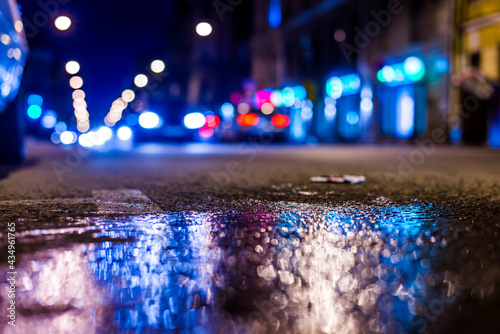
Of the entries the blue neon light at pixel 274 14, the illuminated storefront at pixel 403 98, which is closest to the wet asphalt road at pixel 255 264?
the illuminated storefront at pixel 403 98

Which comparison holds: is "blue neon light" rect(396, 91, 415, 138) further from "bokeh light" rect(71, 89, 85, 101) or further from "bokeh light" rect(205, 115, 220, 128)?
"bokeh light" rect(71, 89, 85, 101)

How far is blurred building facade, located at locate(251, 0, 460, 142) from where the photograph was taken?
26078 millimetres

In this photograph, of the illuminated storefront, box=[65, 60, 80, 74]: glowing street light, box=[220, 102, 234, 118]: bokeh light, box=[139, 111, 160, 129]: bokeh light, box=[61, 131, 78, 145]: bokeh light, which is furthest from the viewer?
box=[220, 102, 234, 118]: bokeh light

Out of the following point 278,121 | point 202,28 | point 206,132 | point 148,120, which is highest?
point 202,28

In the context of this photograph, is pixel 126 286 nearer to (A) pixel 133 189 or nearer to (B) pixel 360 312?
(B) pixel 360 312

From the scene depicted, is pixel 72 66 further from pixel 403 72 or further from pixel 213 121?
pixel 403 72

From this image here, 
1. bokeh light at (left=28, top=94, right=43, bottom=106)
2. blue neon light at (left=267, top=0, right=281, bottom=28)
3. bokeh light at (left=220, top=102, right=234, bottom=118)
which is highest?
blue neon light at (left=267, top=0, right=281, bottom=28)

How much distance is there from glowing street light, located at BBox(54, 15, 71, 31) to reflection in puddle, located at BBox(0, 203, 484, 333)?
15.5 m

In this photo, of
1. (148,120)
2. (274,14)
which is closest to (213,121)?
(148,120)

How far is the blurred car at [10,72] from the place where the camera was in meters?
7.87

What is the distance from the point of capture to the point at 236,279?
2385 millimetres

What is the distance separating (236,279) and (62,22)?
677 inches

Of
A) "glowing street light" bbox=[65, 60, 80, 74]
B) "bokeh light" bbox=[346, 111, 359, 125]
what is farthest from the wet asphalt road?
"bokeh light" bbox=[346, 111, 359, 125]

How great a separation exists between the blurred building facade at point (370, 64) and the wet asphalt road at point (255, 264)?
22561mm
